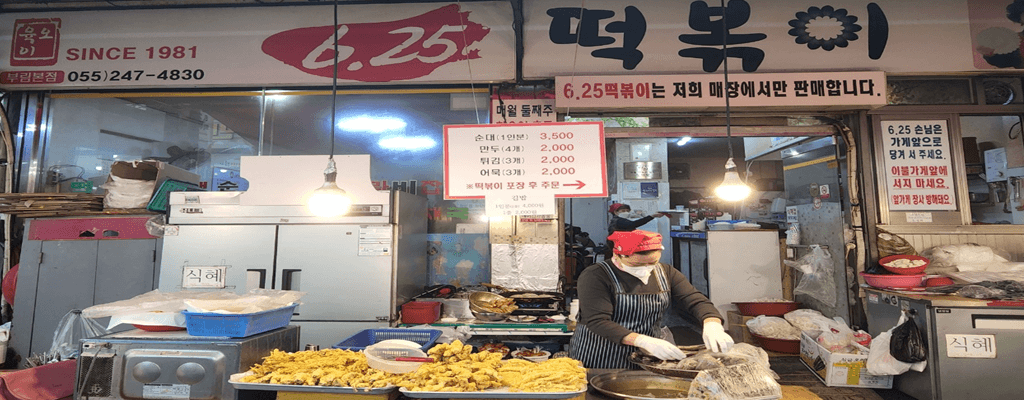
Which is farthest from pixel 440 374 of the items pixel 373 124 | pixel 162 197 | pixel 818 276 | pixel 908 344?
pixel 818 276

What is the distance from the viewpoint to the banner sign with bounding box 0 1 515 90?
4699 mm

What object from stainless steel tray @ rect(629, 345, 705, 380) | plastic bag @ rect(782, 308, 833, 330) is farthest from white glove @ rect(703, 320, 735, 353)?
plastic bag @ rect(782, 308, 833, 330)

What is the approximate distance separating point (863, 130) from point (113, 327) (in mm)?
5971

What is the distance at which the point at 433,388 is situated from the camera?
1.80m

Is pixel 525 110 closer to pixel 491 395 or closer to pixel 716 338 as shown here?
pixel 716 338

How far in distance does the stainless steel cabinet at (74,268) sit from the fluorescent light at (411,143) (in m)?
2.27

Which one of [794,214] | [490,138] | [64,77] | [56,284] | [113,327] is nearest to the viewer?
[113,327]

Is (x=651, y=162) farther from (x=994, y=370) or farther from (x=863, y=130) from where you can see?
→ (x=994, y=370)

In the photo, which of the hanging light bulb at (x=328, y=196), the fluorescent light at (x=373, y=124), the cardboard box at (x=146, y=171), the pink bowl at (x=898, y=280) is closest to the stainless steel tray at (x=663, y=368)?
the hanging light bulb at (x=328, y=196)

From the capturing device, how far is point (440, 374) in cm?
191

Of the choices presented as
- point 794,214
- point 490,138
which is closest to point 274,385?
point 490,138

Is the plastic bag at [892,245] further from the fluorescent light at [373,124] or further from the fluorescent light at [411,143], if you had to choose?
the fluorescent light at [373,124]

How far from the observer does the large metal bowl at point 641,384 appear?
6.72 feet

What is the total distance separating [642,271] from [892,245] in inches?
119
